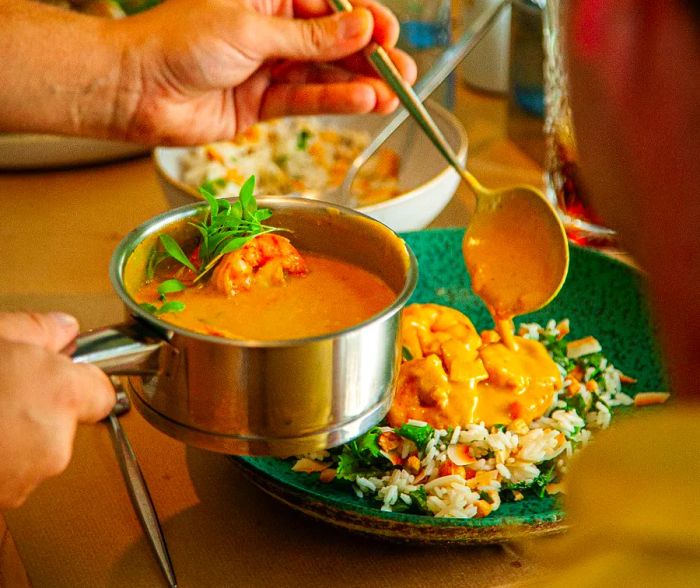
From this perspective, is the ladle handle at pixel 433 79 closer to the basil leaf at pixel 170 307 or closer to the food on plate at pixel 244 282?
the food on plate at pixel 244 282

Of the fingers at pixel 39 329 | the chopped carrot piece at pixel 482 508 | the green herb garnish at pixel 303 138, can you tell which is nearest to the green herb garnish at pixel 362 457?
the chopped carrot piece at pixel 482 508

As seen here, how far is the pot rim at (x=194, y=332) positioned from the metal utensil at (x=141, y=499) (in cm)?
24

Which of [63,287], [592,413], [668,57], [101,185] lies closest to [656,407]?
[592,413]

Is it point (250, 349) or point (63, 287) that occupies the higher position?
point (250, 349)

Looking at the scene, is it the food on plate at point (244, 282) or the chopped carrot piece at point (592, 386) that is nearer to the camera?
the food on plate at point (244, 282)

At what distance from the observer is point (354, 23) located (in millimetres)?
1384

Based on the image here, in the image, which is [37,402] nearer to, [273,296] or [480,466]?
[273,296]

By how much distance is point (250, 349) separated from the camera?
838 mm

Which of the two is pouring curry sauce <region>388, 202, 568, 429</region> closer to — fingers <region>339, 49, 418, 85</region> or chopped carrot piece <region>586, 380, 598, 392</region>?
chopped carrot piece <region>586, 380, 598, 392</region>

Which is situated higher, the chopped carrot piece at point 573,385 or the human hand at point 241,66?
the human hand at point 241,66

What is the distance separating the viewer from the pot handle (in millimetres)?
833

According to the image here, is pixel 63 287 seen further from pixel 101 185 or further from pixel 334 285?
pixel 334 285

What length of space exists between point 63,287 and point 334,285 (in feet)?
2.25

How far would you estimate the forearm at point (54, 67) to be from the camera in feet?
4.69
